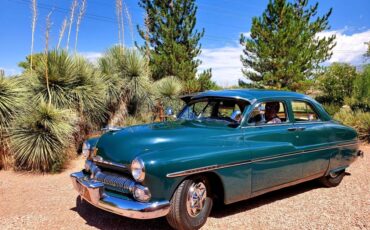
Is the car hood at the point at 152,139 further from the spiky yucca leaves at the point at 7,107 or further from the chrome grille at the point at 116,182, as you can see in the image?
the spiky yucca leaves at the point at 7,107

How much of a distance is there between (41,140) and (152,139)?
4.06 metres

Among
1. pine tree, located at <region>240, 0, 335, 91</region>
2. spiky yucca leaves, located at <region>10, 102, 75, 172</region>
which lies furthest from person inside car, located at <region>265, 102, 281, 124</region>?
pine tree, located at <region>240, 0, 335, 91</region>

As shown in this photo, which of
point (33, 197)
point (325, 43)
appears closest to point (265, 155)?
point (33, 197)

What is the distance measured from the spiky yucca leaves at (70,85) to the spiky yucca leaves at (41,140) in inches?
38.4

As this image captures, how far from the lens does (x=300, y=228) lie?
168 inches

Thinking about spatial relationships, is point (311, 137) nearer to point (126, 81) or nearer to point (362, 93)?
point (126, 81)

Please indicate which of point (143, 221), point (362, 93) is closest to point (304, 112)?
point (143, 221)

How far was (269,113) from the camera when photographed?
5.38 metres

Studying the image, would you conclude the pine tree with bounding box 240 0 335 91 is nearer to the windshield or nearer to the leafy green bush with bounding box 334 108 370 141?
the leafy green bush with bounding box 334 108 370 141

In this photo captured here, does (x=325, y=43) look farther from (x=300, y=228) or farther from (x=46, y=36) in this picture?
(x=300, y=228)

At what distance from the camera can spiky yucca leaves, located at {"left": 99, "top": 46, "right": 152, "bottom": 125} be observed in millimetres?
10789

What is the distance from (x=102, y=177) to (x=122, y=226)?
70cm

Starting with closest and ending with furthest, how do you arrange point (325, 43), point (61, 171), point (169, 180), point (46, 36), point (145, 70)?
point (169, 180) < point (61, 171) < point (46, 36) < point (145, 70) < point (325, 43)

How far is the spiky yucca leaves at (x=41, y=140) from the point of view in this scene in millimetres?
7148
